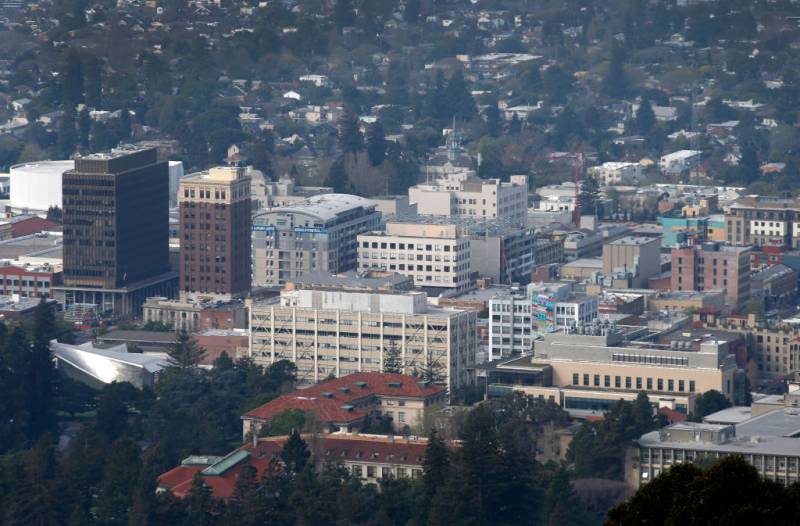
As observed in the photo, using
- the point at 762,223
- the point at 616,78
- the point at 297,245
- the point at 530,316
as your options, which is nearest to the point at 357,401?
the point at 530,316

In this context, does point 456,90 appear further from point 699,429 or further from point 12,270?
point 699,429

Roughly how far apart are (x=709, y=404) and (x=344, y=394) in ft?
24.6

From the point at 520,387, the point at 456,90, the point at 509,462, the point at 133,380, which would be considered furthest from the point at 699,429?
the point at 456,90

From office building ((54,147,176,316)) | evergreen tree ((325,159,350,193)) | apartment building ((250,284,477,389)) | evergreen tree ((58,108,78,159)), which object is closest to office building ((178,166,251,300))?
office building ((54,147,176,316))

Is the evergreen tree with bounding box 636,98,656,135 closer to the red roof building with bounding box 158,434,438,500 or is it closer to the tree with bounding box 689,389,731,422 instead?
the tree with bounding box 689,389,731,422

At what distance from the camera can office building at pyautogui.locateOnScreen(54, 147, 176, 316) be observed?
76500 millimetres

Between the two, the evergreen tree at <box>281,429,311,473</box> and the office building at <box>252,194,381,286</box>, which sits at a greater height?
the office building at <box>252,194,381,286</box>

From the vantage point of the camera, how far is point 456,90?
405ft

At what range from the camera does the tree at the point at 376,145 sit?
4092 inches

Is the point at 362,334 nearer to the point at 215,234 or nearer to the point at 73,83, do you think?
the point at 215,234

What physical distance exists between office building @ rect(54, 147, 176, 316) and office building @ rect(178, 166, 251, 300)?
155 centimetres

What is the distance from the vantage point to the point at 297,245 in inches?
3145

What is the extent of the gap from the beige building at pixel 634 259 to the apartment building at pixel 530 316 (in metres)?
10.5

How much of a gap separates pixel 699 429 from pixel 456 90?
7029 centimetres
